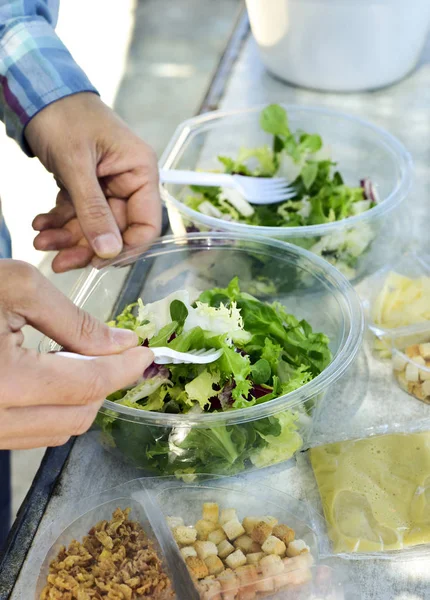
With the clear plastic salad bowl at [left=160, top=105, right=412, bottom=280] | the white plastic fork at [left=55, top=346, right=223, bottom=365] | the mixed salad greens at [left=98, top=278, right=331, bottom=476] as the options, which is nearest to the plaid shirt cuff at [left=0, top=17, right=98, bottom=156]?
the clear plastic salad bowl at [left=160, top=105, right=412, bottom=280]

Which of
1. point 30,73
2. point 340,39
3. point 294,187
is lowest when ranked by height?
point 294,187

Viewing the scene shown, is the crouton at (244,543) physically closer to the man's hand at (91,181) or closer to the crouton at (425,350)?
the crouton at (425,350)

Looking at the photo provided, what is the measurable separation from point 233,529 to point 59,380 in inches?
11.3

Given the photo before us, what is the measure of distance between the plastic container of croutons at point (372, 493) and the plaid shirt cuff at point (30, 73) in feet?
2.26

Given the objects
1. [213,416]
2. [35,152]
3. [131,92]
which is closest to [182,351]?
[213,416]

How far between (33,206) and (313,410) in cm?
177

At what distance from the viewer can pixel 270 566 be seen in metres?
0.78

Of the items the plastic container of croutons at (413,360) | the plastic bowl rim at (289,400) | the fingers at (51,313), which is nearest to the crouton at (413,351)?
the plastic container of croutons at (413,360)

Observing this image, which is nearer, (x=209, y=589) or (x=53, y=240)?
(x=209, y=589)

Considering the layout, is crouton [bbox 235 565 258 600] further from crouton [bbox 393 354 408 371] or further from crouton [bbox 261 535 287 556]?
crouton [bbox 393 354 408 371]

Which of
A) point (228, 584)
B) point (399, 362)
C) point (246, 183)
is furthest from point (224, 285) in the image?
point (228, 584)

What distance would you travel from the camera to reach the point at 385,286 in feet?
3.80

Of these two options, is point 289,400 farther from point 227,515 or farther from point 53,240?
point 53,240

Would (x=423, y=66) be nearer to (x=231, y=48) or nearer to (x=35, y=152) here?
(x=231, y=48)
